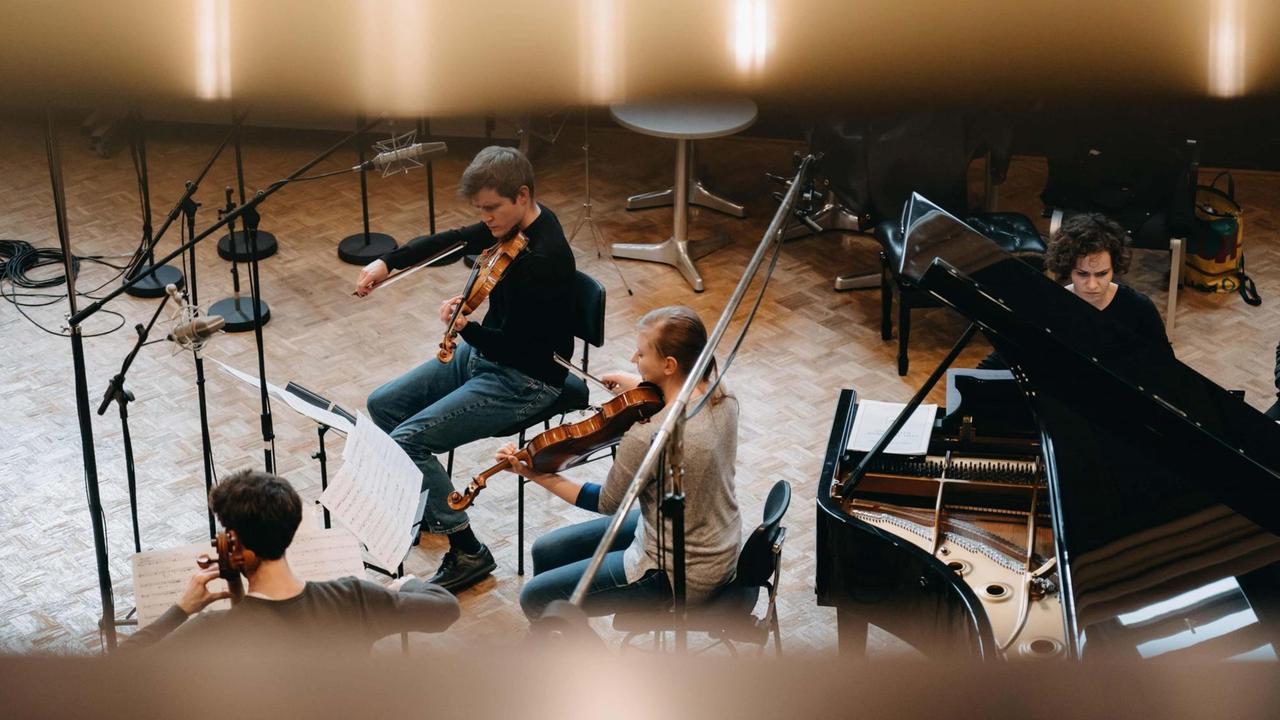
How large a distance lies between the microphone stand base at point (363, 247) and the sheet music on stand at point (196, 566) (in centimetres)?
307

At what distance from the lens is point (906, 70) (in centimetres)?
23

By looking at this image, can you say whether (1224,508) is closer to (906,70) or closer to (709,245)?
(906,70)

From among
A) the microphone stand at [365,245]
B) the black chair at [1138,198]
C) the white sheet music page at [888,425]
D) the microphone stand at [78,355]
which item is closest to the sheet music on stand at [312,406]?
the microphone stand at [78,355]

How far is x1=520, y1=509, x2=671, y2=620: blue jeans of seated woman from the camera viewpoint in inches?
123

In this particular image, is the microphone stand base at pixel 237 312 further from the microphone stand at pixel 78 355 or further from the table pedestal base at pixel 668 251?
the microphone stand at pixel 78 355

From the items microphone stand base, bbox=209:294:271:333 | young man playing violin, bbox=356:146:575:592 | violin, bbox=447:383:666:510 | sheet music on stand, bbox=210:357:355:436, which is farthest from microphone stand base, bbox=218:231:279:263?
violin, bbox=447:383:666:510

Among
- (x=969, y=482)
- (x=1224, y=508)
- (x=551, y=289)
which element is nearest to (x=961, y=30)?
(x=1224, y=508)

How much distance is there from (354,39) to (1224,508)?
2.92 meters

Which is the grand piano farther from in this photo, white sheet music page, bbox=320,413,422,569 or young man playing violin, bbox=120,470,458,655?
young man playing violin, bbox=120,470,458,655

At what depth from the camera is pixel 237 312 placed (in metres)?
5.52

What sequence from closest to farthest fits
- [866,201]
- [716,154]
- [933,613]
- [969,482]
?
[933,613]
[969,482]
[866,201]
[716,154]

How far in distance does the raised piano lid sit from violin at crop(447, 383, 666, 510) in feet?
2.40

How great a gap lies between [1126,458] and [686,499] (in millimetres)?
988

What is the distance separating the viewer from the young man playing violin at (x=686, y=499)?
303cm
